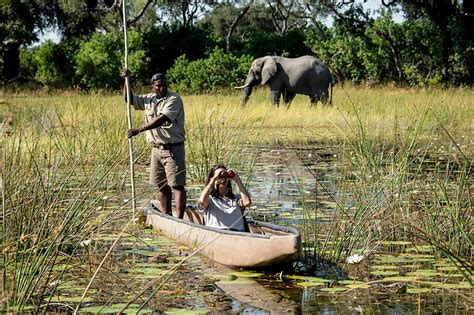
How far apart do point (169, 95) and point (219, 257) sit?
2.25 meters

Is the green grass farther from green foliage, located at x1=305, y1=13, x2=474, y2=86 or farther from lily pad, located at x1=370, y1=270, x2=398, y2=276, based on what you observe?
green foliage, located at x1=305, y1=13, x2=474, y2=86

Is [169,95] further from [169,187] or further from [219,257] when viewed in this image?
[219,257]

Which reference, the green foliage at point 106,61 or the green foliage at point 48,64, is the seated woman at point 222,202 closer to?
the green foliage at point 106,61

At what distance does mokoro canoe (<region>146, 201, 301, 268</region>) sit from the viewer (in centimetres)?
723

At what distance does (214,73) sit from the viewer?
35.2 m

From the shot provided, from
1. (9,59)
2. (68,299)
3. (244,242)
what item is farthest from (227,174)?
(9,59)

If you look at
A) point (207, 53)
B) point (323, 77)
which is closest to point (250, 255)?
point (323, 77)

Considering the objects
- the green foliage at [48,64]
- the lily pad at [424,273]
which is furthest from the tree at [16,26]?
the lily pad at [424,273]

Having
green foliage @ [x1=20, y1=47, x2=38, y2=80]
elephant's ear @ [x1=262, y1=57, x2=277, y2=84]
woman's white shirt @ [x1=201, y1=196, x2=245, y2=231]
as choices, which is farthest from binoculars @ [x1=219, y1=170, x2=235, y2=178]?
green foliage @ [x1=20, y1=47, x2=38, y2=80]

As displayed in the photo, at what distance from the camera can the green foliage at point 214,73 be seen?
1375 inches

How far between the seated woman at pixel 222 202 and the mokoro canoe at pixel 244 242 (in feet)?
0.62

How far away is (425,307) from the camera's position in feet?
21.1

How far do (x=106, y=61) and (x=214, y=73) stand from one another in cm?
430

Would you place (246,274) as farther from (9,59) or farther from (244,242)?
(9,59)
